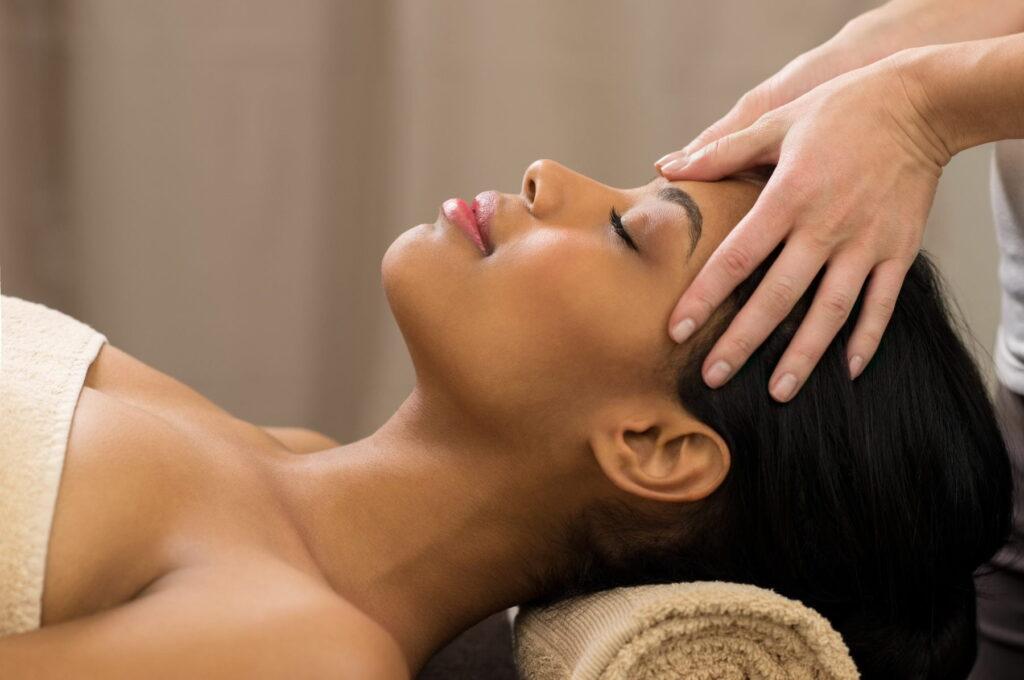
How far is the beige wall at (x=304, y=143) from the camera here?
223 centimetres

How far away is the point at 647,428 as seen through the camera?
4.07ft

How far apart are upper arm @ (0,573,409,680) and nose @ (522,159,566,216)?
1.71ft

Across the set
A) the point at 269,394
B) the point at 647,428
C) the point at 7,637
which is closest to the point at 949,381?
the point at 647,428

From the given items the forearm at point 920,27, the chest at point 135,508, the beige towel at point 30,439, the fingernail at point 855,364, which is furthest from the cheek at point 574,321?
the forearm at point 920,27

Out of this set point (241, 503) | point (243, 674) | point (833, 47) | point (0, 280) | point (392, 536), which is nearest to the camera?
point (243, 674)

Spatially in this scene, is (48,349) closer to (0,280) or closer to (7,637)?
(7,637)

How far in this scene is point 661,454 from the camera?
4.06ft

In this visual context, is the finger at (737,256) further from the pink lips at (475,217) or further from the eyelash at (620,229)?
the pink lips at (475,217)

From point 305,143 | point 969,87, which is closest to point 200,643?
point 969,87

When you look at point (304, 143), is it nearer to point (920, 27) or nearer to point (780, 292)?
point (920, 27)

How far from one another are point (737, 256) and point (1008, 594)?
0.74 m

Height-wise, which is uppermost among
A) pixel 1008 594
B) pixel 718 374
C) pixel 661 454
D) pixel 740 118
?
pixel 740 118

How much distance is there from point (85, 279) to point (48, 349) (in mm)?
1130

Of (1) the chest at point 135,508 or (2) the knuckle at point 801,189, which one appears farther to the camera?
(2) the knuckle at point 801,189
